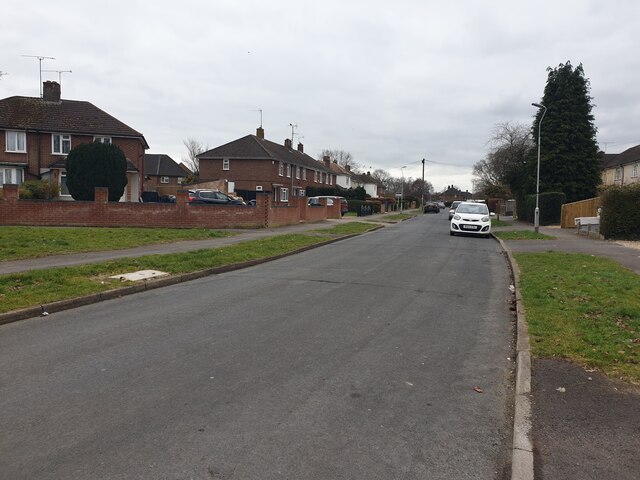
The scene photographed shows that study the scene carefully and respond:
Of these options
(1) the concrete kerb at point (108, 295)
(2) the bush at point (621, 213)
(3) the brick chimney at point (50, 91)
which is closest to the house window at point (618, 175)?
(2) the bush at point (621, 213)

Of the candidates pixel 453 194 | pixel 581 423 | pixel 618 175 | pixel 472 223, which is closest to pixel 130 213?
pixel 472 223

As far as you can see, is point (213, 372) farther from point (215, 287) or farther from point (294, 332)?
point (215, 287)

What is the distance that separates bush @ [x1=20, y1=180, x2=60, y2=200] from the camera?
2767 cm

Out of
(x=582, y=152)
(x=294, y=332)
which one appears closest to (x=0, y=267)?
(x=294, y=332)

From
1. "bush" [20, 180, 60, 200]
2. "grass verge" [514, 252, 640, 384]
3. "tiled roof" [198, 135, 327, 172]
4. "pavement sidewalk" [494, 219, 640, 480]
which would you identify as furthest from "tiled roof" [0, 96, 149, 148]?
"pavement sidewalk" [494, 219, 640, 480]

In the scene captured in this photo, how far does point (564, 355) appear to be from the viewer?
18.1ft

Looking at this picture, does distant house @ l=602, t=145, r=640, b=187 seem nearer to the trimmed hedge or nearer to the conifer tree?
the conifer tree

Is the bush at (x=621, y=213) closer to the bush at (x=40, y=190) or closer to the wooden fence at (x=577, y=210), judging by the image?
the wooden fence at (x=577, y=210)

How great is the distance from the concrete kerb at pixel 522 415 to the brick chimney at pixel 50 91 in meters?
41.9

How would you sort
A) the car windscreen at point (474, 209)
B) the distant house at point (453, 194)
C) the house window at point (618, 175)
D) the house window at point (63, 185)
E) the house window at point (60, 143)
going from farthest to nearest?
the distant house at point (453, 194)
the house window at point (618, 175)
the house window at point (60, 143)
the house window at point (63, 185)
the car windscreen at point (474, 209)

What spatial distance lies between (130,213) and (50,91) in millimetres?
21471

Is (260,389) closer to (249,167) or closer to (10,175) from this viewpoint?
(10,175)

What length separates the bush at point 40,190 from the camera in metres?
27.7

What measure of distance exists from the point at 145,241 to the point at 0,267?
6300mm
